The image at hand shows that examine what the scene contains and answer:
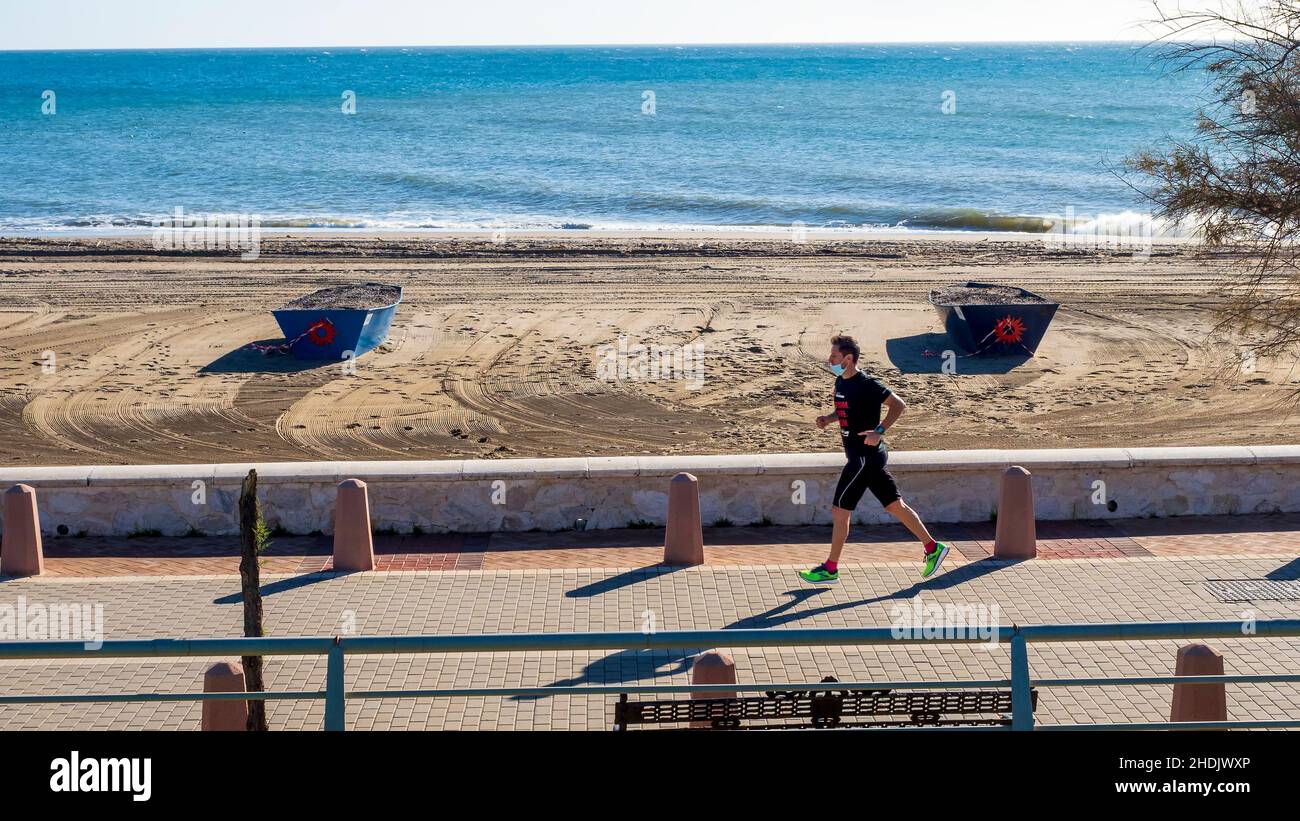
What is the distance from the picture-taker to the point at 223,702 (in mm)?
6141

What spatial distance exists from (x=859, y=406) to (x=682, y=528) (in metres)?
1.59

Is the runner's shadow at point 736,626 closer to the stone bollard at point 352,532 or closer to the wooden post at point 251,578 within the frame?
the wooden post at point 251,578

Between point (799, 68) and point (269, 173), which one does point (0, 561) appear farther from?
point (799, 68)

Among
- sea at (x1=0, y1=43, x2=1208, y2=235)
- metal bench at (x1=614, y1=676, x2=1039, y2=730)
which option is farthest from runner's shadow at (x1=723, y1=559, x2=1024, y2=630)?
sea at (x1=0, y1=43, x2=1208, y2=235)

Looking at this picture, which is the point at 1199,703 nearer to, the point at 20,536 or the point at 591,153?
the point at 20,536

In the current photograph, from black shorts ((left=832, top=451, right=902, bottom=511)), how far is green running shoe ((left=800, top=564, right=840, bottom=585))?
464mm

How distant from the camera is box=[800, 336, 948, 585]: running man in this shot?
29.3ft

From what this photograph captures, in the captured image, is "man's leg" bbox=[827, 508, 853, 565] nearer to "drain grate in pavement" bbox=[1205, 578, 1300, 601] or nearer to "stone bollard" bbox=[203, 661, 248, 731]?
"drain grate in pavement" bbox=[1205, 578, 1300, 601]

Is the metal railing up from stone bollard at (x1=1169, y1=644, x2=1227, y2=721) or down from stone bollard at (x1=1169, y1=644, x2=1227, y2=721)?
up

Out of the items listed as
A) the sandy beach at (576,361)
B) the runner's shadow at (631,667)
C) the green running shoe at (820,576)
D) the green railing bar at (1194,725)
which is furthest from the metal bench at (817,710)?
the sandy beach at (576,361)

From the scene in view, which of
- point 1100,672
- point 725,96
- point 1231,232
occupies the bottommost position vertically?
point 1100,672

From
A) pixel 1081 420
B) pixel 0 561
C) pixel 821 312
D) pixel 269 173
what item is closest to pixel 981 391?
pixel 1081 420

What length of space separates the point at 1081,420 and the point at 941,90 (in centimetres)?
9378

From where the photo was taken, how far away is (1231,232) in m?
10.7
